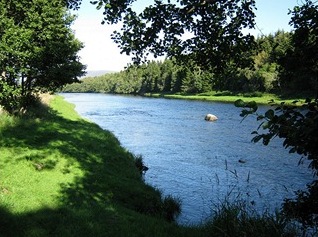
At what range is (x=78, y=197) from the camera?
13516 millimetres

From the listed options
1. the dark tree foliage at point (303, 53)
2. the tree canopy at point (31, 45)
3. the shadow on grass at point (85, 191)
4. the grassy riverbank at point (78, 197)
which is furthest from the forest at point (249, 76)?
the tree canopy at point (31, 45)

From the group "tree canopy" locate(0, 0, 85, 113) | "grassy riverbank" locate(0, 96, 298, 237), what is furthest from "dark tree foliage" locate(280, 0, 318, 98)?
"tree canopy" locate(0, 0, 85, 113)

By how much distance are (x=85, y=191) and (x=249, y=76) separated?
375 ft

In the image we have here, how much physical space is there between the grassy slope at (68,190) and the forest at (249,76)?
16.6 feet

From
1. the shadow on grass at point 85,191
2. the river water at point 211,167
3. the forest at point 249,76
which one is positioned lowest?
the river water at point 211,167

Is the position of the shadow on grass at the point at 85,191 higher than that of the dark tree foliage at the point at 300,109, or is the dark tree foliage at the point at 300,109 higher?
the dark tree foliage at the point at 300,109

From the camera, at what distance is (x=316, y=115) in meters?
3.96

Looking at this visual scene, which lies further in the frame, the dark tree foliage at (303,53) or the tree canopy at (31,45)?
the tree canopy at (31,45)

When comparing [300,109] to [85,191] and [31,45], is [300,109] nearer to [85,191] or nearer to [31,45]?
[85,191]

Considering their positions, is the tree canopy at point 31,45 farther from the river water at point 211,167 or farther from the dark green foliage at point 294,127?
the dark green foliage at point 294,127

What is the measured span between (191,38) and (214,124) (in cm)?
4805

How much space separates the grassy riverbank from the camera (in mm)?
10031

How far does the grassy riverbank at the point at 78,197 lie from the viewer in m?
10.0

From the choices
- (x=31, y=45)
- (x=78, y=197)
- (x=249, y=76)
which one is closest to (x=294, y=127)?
(x=78, y=197)
